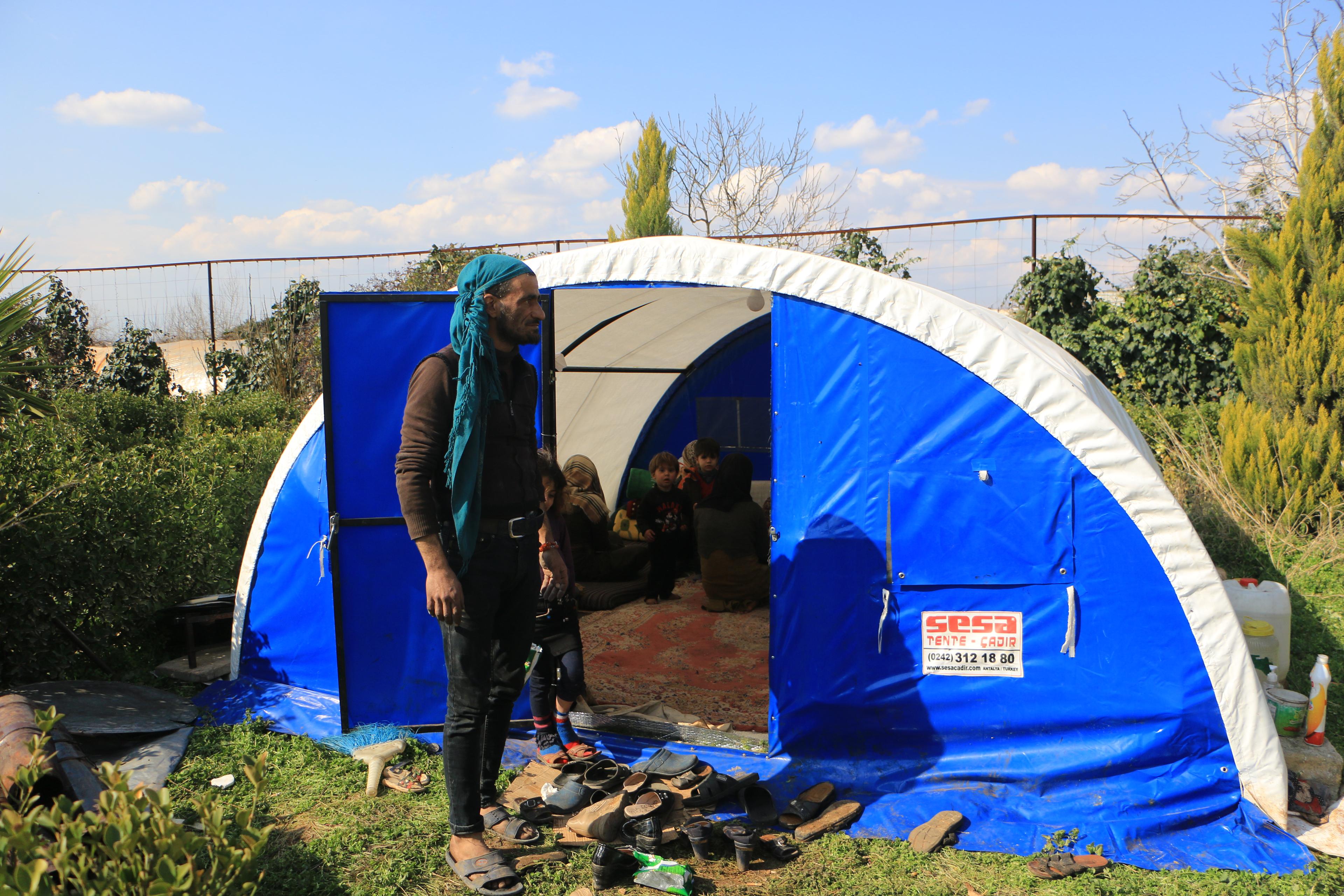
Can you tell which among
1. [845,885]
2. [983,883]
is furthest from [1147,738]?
[845,885]

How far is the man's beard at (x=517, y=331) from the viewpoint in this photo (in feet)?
10.3

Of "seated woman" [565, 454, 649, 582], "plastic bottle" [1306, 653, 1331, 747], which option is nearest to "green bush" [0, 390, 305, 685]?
"seated woman" [565, 454, 649, 582]

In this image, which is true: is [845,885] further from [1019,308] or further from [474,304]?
[1019,308]

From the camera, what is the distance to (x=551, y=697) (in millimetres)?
4320

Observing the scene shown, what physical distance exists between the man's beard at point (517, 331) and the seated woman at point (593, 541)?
12.9 ft

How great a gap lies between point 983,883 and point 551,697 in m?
2.09

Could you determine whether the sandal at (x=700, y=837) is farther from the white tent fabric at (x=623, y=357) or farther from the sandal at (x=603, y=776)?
the white tent fabric at (x=623, y=357)

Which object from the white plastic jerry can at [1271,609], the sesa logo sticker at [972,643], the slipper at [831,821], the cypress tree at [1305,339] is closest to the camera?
the slipper at [831,821]

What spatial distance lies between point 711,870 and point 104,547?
3.92m

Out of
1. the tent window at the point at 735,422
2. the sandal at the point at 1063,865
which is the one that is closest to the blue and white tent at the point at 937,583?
the sandal at the point at 1063,865

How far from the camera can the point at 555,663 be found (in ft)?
14.1

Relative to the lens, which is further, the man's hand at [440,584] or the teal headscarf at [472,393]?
the teal headscarf at [472,393]

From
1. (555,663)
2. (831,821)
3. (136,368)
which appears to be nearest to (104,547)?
(555,663)

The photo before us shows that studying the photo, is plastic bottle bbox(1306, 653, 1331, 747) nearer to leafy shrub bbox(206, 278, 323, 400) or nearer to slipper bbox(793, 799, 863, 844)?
slipper bbox(793, 799, 863, 844)
